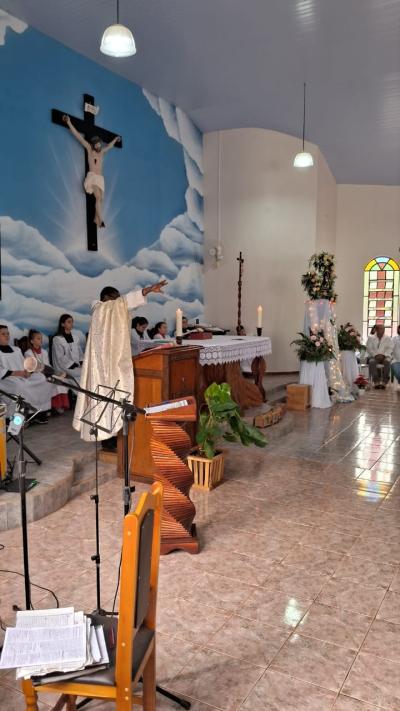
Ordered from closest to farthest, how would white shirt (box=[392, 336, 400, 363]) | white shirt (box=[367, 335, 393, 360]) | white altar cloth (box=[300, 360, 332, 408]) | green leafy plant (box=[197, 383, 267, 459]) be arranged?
green leafy plant (box=[197, 383, 267, 459]) < white altar cloth (box=[300, 360, 332, 408]) < white shirt (box=[392, 336, 400, 363]) < white shirt (box=[367, 335, 393, 360])

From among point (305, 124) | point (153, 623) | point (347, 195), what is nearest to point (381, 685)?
point (153, 623)

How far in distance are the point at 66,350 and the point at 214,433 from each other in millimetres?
3251

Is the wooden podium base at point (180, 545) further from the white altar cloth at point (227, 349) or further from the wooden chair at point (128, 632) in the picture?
the white altar cloth at point (227, 349)

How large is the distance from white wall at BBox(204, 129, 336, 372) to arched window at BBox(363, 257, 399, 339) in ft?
8.92

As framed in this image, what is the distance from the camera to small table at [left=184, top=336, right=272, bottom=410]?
653cm

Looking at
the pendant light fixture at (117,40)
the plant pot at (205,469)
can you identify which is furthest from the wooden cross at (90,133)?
the plant pot at (205,469)

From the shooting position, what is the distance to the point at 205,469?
5.01 meters

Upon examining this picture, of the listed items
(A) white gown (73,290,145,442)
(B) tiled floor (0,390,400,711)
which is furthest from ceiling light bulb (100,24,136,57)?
(B) tiled floor (0,390,400,711)

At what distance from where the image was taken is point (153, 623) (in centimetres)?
219

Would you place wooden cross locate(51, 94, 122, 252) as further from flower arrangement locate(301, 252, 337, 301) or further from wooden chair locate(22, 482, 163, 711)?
wooden chair locate(22, 482, 163, 711)

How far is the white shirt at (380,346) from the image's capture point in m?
11.3

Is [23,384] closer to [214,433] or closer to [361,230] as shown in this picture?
[214,433]

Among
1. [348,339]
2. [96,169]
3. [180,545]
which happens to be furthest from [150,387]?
[348,339]

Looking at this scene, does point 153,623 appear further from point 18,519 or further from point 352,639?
point 18,519
